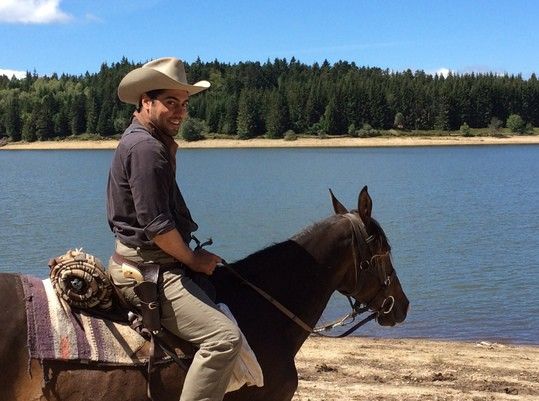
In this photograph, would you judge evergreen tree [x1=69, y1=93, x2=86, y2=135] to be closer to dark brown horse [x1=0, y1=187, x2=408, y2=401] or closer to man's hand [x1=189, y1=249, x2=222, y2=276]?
dark brown horse [x1=0, y1=187, x2=408, y2=401]

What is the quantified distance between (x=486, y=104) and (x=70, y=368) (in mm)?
166482

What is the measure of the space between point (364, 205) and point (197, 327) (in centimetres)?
168

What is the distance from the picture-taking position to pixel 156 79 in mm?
4625

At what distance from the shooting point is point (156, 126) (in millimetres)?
4668

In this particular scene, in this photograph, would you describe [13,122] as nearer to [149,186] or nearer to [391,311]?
[391,311]

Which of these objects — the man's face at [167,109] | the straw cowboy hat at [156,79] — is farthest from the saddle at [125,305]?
the straw cowboy hat at [156,79]

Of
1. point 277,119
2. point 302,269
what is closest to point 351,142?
point 277,119

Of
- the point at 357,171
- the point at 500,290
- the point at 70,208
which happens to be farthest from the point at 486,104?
the point at 500,290

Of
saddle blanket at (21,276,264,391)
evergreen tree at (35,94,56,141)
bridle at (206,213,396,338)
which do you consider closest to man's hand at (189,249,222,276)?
saddle blanket at (21,276,264,391)

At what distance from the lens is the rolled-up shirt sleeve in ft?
14.3

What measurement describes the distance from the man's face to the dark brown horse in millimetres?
1180

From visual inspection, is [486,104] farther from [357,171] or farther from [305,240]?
[305,240]

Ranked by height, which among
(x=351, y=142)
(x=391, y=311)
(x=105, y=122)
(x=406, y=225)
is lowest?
(x=351, y=142)

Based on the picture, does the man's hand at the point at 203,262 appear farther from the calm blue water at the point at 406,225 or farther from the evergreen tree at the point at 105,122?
the evergreen tree at the point at 105,122
